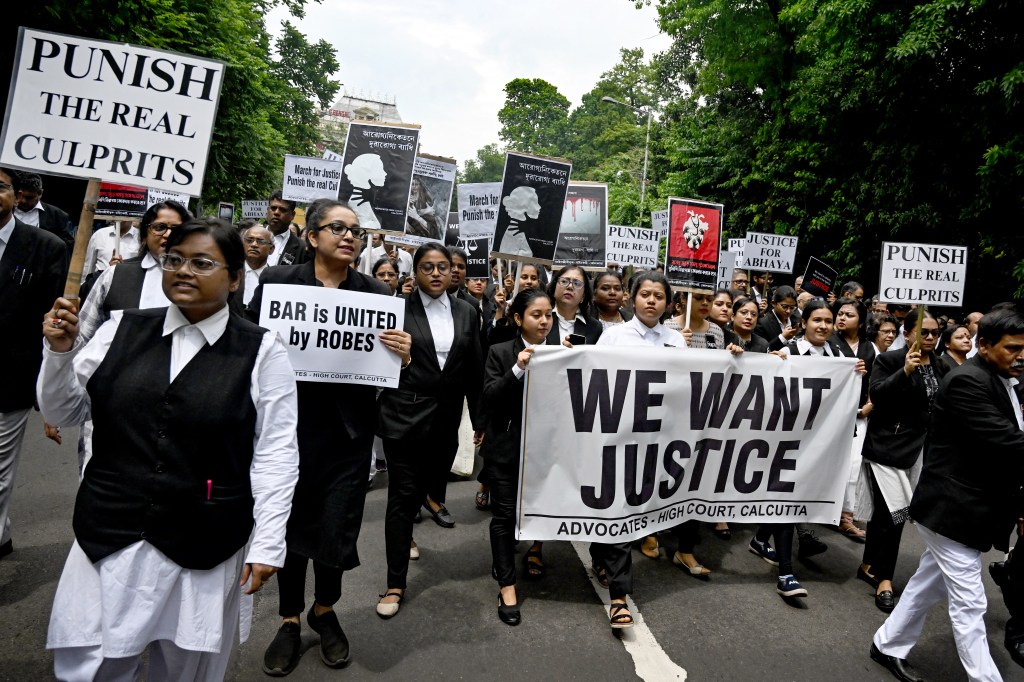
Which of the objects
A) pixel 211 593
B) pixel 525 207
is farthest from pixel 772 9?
pixel 211 593

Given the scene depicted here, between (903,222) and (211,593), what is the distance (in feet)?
51.2

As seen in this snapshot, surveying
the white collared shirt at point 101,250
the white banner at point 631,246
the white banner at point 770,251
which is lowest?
the white collared shirt at point 101,250

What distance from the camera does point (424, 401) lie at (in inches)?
172

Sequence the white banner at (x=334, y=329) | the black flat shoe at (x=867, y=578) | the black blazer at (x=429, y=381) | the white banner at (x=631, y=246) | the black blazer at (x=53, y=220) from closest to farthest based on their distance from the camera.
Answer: the white banner at (x=334, y=329)
the black blazer at (x=429, y=381)
the black flat shoe at (x=867, y=578)
the black blazer at (x=53, y=220)
the white banner at (x=631, y=246)

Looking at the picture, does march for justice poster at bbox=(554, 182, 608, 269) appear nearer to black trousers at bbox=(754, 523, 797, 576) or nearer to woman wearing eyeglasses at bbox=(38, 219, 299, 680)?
black trousers at bbox=(754, 523, 797, 576)

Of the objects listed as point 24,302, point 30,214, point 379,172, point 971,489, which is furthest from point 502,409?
point 30,214

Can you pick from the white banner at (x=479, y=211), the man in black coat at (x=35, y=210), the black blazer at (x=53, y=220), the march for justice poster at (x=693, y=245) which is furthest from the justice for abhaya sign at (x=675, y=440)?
the black blazer at (x=53, y=220)

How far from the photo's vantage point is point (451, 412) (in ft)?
15.0

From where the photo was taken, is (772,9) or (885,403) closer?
(885,403)

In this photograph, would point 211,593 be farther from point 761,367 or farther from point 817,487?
point 817,487

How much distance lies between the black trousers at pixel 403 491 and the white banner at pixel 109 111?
189 cm

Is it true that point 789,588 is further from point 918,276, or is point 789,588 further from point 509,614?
point 918,276

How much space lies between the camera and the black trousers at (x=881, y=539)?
15.4 feet

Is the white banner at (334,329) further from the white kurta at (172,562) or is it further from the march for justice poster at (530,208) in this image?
the march for justice poster at (530,208)
